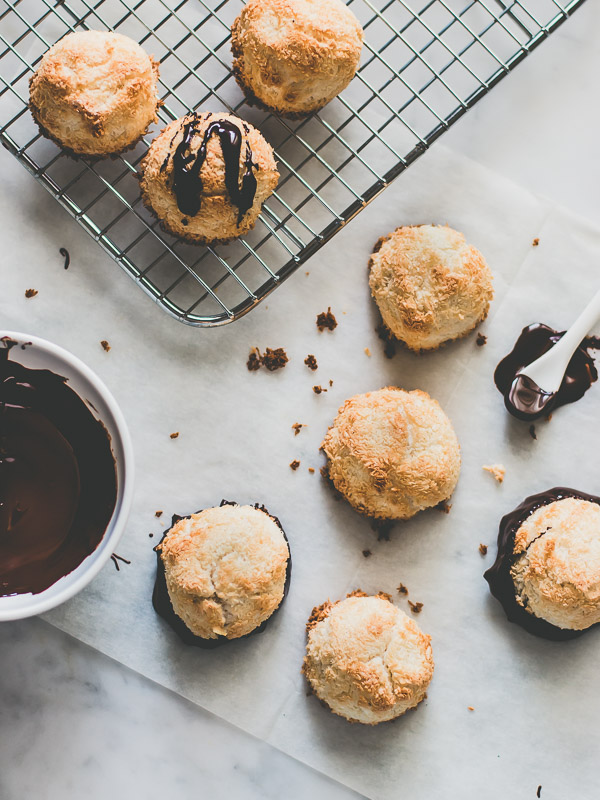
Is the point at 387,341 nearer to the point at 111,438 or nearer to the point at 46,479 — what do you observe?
the point at 111,438

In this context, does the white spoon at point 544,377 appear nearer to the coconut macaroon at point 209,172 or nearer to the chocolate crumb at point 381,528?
the chocolate crumb at point 381,528

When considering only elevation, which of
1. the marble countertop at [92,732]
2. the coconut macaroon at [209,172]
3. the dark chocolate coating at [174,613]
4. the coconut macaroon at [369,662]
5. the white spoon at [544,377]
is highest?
the coconut macaroon at [209,172]

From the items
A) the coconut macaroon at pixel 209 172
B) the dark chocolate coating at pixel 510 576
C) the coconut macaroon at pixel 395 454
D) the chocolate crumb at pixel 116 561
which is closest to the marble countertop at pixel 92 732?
the chocolate crumb at pixel 116 561

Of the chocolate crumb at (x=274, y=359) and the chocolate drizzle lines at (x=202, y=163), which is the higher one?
the chocolate drizzle lines at (x=202, y=163)

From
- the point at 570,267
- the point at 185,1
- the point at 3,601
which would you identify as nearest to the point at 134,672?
the point at 3,601

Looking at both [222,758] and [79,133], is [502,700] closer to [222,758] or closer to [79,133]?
[222,758]
